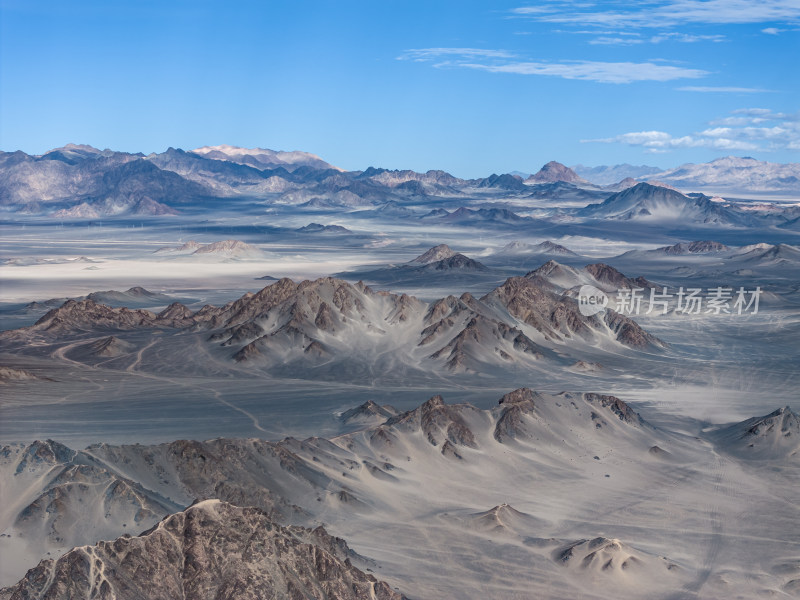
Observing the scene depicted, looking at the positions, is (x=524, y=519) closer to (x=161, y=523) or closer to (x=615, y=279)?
(x=161, y=523)

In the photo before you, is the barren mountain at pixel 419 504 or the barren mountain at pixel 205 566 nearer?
the barren mountain at pixel 205 566

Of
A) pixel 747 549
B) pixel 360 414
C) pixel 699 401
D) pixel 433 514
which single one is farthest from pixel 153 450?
pixel 699 401

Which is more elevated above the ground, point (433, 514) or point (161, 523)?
point (161, 523)

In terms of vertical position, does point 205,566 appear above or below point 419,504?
above

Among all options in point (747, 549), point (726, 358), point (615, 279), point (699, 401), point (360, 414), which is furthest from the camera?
point (615, 279)

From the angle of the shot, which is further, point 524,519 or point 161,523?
point 524,519

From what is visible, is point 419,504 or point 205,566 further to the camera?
point 419,504

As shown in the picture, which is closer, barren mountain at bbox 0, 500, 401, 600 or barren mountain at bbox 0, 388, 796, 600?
barren mountain at bbox 0, 500, 401, 600

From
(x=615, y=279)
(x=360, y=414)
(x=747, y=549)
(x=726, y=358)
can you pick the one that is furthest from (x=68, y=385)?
(x=615, y=279)

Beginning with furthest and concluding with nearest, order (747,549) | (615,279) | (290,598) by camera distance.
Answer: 1. (615,279)
2. (747,549)
3. (290,598)
